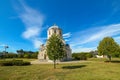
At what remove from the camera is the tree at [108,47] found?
4103cm

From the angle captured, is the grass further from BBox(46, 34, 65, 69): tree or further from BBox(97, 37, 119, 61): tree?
BBox(97, 37, 119, 61): tree

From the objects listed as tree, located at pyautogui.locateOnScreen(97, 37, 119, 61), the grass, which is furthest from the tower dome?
the grass

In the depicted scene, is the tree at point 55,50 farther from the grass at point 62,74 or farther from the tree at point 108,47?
the tree at point 108,47

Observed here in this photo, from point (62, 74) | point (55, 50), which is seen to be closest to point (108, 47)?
point (55, 50)

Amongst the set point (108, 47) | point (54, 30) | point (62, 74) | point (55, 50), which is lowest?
point (62, 74)

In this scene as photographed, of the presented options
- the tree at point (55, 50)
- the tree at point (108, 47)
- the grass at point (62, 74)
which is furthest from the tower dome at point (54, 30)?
the grass at point (62, 74)

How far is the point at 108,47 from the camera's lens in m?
41.5

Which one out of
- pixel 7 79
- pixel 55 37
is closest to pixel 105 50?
pixel 55 37

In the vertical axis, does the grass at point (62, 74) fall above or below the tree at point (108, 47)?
below

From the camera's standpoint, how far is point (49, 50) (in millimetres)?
30344

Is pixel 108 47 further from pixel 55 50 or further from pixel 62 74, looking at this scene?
pixel 62 74

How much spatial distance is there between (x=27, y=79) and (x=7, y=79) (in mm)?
2948

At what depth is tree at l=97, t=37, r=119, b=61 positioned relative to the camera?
135 feet

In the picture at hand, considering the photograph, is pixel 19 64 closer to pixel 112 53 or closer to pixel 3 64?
pixel 3 64
